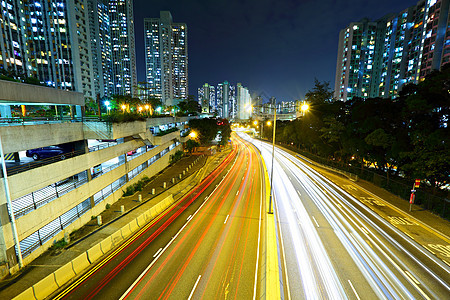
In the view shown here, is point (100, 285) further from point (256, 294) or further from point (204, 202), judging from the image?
point (204, 202)

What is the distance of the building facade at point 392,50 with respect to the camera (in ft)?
194

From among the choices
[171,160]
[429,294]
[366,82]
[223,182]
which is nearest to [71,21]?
[171,160]

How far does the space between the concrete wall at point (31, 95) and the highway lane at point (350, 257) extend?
68.8 ft

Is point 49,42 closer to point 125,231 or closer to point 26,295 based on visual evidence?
point 125,231

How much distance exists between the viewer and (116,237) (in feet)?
51.1

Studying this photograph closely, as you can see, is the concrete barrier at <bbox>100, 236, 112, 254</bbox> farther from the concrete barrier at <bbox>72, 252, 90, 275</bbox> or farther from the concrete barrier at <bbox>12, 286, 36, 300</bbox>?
the concrete barrier at <bbox>12, 286, 36, 300</bbox>

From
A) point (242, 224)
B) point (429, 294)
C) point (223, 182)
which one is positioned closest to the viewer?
point (429, 294)

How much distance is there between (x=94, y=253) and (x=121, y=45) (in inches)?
7778

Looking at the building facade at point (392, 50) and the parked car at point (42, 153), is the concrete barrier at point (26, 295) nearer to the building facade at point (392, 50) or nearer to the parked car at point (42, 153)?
the parked car at point (42, 153)

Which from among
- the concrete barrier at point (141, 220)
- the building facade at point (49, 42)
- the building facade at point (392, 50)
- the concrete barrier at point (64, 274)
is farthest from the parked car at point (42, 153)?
the building facade at point (392, 50)

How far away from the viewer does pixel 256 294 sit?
10633 mm

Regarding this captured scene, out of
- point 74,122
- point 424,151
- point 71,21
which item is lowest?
point 424,151

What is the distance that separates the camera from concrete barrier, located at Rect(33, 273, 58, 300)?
404 inches

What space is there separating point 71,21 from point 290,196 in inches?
3510
